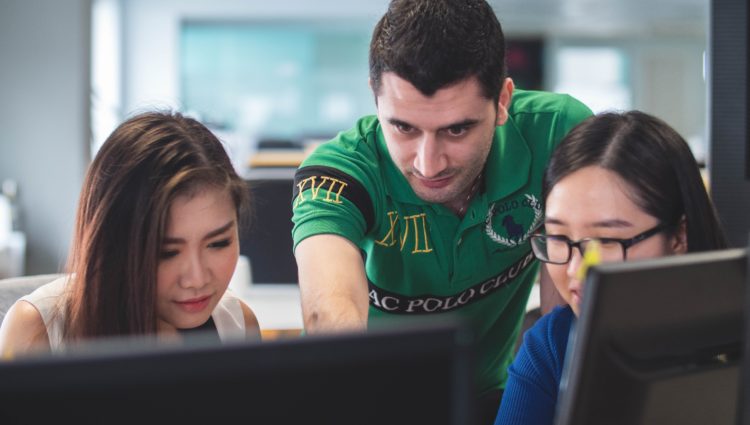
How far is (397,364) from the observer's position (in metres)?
0.55

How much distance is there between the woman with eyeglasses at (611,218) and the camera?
1211 mm

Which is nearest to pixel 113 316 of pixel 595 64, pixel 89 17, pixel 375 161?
pixel 375 161

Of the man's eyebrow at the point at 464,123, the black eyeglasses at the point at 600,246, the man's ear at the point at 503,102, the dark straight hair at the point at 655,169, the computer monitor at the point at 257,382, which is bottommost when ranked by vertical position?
the black eyeglasses at the point at 600,246

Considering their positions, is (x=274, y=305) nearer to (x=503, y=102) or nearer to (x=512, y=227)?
(x=512, y=227)

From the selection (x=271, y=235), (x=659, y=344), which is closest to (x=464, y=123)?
(x=659, y=344)

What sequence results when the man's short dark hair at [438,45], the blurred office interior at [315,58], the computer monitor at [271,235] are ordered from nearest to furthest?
the man's short dark hair at [438,45]
the computer monitor at [271,235]
the blurred office interior at [315,58]

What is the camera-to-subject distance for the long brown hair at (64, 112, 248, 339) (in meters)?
1.26

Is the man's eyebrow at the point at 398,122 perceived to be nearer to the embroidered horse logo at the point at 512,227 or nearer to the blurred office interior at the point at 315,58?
the embroidered horse logo at the point at 512,227

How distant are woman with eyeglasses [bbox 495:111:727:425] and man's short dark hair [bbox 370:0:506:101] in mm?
253

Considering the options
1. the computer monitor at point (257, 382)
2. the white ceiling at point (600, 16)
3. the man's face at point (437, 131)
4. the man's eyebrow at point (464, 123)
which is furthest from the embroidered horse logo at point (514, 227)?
the white ceiling at point (600, 16)

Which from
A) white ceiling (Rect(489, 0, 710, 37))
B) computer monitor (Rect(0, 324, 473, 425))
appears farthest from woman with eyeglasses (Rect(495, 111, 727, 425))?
white ceiling (Rect(489, 0, 710, 37))

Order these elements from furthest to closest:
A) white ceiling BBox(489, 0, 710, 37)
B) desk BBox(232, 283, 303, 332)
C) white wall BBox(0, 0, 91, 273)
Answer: white ceiling BBox(489, 0, 710, 37) < white wall BBox(0, 0, 91, 273) < desk BBox(232, 283, 303, 332)

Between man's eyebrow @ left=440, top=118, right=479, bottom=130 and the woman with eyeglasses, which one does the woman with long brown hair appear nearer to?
man's eyebrow @ left=440, top=118, right=479, bottom=130

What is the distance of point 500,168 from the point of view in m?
1.63
